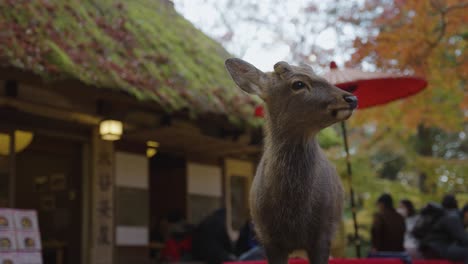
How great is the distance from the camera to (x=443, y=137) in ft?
66.8

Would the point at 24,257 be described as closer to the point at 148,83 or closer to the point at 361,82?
the point at 148,83

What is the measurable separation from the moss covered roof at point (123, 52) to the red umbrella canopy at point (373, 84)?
3.02 metres

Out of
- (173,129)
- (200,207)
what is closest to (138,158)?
(173,129)

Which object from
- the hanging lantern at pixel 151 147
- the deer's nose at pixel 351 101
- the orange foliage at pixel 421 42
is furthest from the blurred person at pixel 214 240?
the deer's nose at pixel 351 101

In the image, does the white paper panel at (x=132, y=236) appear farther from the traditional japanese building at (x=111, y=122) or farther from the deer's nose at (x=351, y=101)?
the deer's nose at (x=351, y=101)

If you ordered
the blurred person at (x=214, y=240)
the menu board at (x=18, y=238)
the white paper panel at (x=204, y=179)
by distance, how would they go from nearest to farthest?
the menu board at (x=18, y=238), the blurred person at (x=214, y=240), the white paper panel at (x=204, y=179)

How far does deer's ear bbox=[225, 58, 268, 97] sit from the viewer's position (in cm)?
259

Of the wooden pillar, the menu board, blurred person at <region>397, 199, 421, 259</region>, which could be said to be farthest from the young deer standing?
the wooden pillar

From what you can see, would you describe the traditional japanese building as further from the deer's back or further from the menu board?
the deer's back

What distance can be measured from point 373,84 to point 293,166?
10.2 feet

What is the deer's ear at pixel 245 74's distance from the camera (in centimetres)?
259

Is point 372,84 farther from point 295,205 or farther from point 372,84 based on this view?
point 295,205

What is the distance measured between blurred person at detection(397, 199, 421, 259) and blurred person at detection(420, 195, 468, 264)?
33cm

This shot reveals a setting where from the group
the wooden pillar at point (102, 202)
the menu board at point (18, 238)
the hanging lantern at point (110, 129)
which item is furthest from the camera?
the wooden pillar at point (102, 202)
